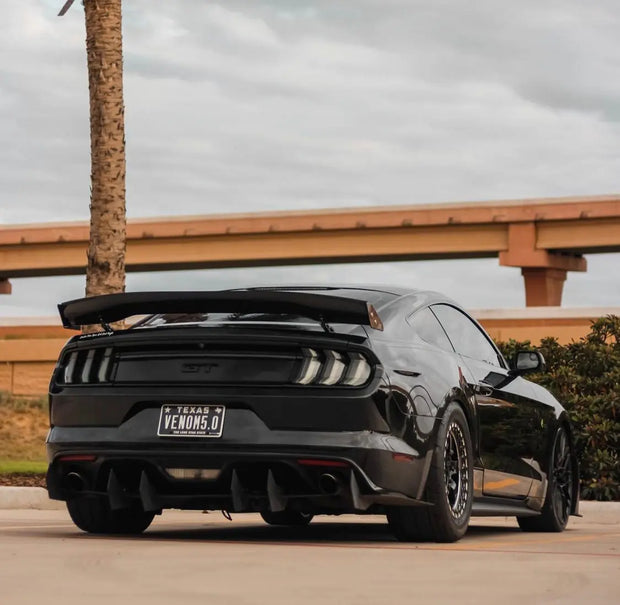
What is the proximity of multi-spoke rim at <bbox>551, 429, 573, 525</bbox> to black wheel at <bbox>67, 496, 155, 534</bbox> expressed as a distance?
3.22 meters

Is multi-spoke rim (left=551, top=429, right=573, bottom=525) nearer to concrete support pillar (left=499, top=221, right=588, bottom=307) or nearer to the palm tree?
the palm tree

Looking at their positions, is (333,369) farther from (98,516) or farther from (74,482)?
(98,516)

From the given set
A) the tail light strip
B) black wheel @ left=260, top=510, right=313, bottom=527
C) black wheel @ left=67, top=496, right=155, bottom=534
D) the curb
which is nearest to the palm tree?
the curb

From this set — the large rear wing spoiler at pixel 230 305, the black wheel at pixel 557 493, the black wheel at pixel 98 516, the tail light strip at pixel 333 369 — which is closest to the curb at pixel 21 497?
the black wheel at pixel 98 516

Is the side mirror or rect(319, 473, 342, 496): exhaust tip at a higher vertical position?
the side mirror

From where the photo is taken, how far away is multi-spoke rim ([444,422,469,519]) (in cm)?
853

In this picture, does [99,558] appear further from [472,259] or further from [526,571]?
[472,259]

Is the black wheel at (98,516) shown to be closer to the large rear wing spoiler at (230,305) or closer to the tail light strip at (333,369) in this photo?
the large rear wing spoiler at (230,305)

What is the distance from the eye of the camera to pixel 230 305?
8195mm

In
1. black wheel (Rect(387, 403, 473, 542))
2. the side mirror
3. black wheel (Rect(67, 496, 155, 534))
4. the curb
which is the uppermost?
the side mirror

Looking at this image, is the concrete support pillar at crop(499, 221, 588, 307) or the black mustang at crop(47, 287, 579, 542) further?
the concrete support pillar at crop(499, 221, 588, 307)

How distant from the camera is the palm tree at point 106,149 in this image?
1620 cm

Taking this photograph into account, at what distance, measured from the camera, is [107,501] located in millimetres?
8797

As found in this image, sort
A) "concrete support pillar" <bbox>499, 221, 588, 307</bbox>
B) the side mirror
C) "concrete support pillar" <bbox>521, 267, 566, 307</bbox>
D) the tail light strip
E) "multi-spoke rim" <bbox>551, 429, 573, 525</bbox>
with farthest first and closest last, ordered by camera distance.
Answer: "concrete support pillar" <bbox>521, 267, 566, 307</bbox> < "concrete support pillar" <bbox>499, 221, 588, 307</bbox> < "multi-spoke rim" <bbox>551, 429, 573, 525</bbox> < the side mirror < the tail light strip
